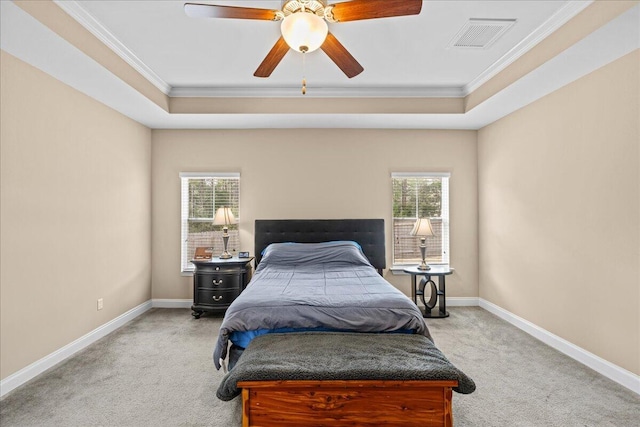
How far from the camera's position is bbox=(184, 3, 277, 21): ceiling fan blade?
1941 millimetres

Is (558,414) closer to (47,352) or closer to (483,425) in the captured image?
(483,425)

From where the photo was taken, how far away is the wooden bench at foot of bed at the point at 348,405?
1.90 metres

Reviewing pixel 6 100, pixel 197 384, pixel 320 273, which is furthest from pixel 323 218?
pixel 6 100

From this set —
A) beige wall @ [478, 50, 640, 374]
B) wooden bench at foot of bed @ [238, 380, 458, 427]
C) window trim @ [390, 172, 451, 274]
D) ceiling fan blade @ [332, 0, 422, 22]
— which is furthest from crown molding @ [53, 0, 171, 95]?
beige wall @ [478, 50, 640, 374]

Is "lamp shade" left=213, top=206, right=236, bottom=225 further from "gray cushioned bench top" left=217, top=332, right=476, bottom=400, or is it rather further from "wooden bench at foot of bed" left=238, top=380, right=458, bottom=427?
"wooden bench at foot of bed" left=238, top=380, right=458, bottom=427

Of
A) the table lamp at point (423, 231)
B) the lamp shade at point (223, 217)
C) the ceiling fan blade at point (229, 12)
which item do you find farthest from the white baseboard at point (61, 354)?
the table lamp at point (423, 231)

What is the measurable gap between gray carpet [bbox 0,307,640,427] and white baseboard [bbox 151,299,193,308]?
1089mm

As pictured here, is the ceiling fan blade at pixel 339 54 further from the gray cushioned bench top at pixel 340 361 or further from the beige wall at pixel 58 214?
the beige wall at pixel 58 214

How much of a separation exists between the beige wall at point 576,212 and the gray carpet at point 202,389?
422mm

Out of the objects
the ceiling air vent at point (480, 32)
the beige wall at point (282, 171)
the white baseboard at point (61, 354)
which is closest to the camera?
the white baseboard at point (61, 354)

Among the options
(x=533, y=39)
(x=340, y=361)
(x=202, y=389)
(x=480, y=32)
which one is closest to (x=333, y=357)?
(x=340, y=361)

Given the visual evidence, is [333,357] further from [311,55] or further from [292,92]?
[292,92]

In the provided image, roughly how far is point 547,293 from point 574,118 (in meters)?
1.74

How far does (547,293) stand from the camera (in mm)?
3514
